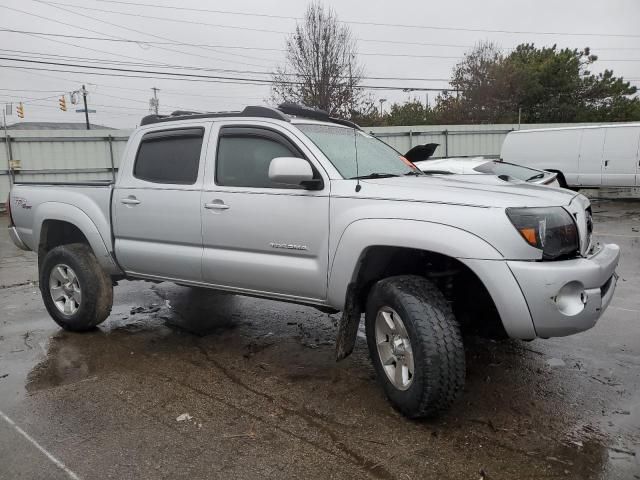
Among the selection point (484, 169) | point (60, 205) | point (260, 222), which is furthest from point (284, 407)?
point (484, 169)

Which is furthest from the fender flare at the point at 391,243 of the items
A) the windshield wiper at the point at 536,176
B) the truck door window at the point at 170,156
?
the windshield wiper at the point at 536,176

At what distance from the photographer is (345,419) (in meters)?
3.35

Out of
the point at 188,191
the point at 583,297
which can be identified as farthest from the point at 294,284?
the point at 583,297

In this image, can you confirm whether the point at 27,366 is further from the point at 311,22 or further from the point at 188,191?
the point at 311,22

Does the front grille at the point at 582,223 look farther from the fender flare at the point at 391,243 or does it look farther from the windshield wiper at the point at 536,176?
the windshield wiper at the point at 536,176

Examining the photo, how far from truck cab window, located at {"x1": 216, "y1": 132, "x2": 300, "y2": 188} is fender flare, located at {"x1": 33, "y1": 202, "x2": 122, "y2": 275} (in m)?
1.42

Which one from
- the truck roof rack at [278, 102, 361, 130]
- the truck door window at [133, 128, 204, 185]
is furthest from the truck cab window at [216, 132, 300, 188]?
the truck roof rack at [278, 102, 361, 130]

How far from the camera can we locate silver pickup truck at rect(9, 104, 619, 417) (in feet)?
9.85

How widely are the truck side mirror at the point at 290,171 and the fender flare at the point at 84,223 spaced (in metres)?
2.14

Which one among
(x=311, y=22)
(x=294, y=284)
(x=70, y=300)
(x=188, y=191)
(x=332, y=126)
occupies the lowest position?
(x=70, y=300)

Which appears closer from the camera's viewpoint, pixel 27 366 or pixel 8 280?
pixel 27 366

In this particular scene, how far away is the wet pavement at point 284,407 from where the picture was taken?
2.87 metres

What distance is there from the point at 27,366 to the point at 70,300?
2.93ft

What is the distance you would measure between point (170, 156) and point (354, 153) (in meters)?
1.56
